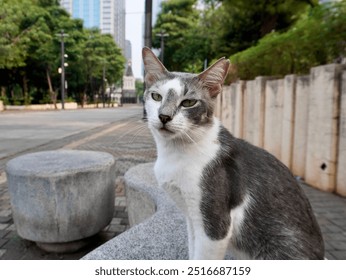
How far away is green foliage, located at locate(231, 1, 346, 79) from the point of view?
6.05 m

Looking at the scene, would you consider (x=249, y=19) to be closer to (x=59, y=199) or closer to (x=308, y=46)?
(x=308, y=46)

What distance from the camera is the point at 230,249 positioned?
7.13 feet

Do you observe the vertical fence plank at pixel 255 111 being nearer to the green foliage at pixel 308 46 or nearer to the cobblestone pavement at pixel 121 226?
the green foliage at pixel 308 46

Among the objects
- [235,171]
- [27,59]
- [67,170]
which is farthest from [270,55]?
[27,59]

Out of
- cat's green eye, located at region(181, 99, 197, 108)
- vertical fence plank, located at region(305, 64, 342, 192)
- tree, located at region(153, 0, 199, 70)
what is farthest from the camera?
tree, located at region(153, 0, 199, 70)

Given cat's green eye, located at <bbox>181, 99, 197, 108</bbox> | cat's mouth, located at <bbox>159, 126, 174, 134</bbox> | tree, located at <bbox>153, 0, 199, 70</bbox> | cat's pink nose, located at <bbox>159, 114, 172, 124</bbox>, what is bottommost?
cat's mouth, located at <bbox>159, 126, 174, 134</bbox>

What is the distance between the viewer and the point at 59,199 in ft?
11.2

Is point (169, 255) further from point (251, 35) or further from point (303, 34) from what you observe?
point (251, 35)

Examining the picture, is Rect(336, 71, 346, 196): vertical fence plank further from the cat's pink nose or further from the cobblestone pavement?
the cat's pink nose

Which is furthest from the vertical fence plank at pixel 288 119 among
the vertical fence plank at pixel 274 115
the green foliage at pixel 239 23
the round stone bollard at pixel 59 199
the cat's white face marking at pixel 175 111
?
the green foliage at pixel 239 23

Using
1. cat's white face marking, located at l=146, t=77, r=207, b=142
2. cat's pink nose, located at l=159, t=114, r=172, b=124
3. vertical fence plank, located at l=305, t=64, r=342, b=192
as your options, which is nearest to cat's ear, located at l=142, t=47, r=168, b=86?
cat's white face marking, located at l=146, t=77, r=207, b=142

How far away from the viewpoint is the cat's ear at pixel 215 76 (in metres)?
2.02

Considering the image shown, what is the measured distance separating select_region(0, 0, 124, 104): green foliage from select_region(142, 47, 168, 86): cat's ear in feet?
93.5

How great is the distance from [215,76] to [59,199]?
2220mm
